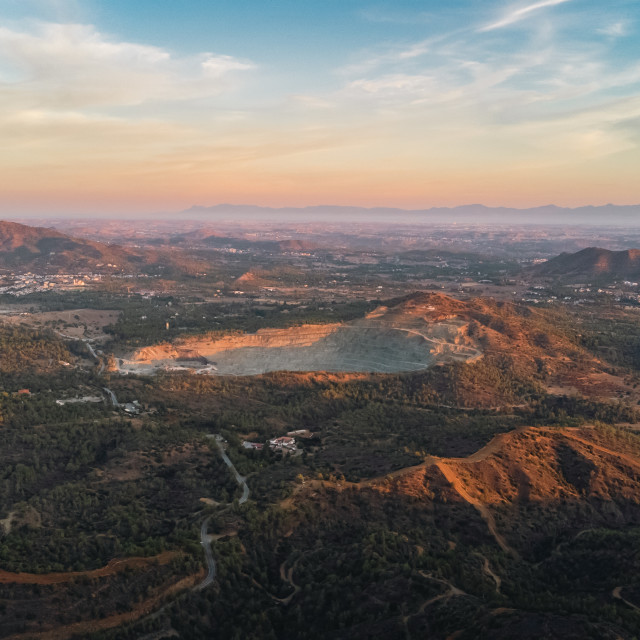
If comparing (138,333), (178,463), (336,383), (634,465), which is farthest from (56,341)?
(634,465)

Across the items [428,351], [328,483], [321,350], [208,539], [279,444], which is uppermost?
[428,351]

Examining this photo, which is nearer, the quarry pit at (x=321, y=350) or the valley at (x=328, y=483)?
the valley at (x=328, y=483)

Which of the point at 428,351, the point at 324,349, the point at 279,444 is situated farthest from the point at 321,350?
the point at 279,444

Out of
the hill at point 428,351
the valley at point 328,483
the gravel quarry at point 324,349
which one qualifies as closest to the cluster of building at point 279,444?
the valley at point 328,483

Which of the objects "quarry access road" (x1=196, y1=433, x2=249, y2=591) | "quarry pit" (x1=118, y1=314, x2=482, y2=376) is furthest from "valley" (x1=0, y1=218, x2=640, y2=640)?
"quarry pit" (x1=118, y1=314, x2=482, y2=376)

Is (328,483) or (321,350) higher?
(328,483)

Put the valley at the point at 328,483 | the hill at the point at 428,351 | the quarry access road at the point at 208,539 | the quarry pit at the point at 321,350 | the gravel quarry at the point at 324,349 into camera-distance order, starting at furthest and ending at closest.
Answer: the gravel quarry at the point at 324,349, the quarry pit at the point at 321,350, the hill at the point at 428,351, the quarry access road at the point at 208,539, the valley at the point at 328,483

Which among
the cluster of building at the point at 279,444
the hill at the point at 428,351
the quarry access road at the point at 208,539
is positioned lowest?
the cluster of building at the point at 279,444

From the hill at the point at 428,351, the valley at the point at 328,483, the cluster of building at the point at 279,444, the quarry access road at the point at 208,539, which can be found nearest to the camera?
the valley at the point at 328,483

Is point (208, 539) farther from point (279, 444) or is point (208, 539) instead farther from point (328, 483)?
point (279, 444)

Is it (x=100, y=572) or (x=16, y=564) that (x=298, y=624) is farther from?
(x=16, y=564)

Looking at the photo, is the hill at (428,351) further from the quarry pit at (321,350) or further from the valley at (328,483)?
the valley at (328,483)

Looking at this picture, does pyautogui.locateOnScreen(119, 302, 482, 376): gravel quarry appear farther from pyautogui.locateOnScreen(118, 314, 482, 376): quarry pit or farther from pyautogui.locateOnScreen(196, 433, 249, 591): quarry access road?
pyautogui.locateOnScreen(196, 433, 249, 591): quarry access road
